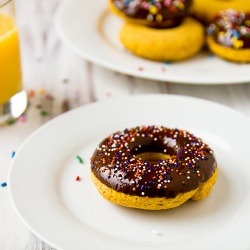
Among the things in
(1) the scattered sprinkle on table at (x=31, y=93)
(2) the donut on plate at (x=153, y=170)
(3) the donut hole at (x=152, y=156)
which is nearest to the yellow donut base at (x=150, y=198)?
(2) the donut on plate at (x=153, y=170)

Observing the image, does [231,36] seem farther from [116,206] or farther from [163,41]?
[116,206]

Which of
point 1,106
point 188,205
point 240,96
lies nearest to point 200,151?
A: point 188,205

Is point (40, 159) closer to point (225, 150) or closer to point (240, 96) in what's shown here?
point (225, 150)

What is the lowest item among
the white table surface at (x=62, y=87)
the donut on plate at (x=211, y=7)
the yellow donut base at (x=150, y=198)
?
the white table surface at (x=62, y=87)

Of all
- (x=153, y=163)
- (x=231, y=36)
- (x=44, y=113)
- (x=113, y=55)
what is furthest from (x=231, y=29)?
(x=153, y=163)

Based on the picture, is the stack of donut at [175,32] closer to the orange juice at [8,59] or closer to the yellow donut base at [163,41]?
the yellow donut base at [163,41]
